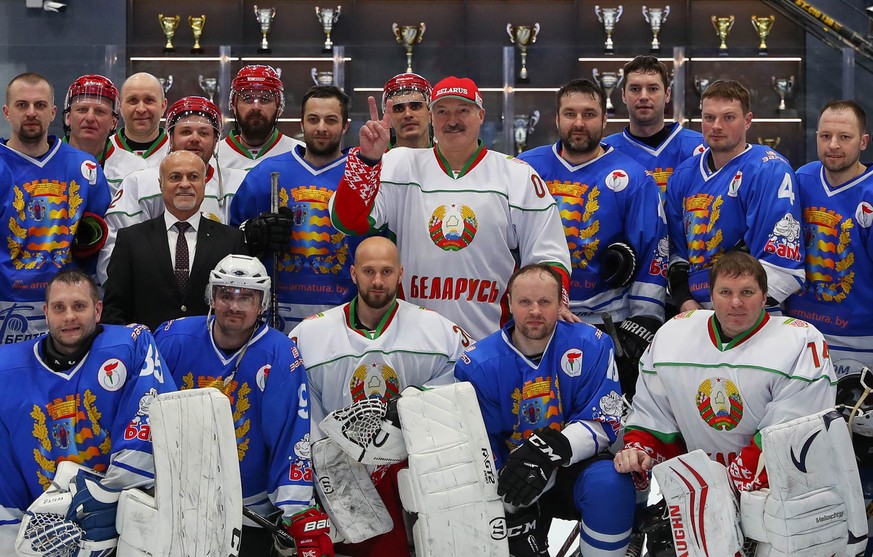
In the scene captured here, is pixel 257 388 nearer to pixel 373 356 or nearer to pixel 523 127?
pixel 373 356

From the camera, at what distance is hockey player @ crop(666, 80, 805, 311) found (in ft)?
13.4

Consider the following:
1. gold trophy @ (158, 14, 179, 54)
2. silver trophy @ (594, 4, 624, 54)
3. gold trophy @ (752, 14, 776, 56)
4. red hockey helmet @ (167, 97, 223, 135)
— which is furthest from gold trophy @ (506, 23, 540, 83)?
red hockey helmet @ (167, 97, 223, 135)

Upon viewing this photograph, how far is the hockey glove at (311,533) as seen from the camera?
3523 millimetres

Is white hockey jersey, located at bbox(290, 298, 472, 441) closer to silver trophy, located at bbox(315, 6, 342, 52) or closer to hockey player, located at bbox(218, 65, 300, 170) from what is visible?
hockey player, located at bbox(218, 65, 300, 170)

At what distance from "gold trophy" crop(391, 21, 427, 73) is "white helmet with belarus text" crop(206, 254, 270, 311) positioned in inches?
239

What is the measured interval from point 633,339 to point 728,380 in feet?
2.03

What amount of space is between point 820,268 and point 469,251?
127 cm

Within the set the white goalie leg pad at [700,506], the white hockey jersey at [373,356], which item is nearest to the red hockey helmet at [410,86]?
the white hockey jersey at [373,356]

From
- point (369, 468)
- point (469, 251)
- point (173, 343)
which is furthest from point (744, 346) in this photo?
point (173, 343)

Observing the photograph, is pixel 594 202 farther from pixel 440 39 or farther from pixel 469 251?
pixel 440 39

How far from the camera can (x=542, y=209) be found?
13.6 feet

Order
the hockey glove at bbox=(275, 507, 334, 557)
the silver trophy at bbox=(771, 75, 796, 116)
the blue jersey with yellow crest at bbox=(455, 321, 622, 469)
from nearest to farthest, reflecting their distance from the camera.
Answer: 1. the hockey glove at bbox=(275, 507, 334, 557)
2. the blue jersey with yellow crest at bbox=(455, 321, 622, 469)
3. the silver trophy at bbox=(771, 75, 796, 116)

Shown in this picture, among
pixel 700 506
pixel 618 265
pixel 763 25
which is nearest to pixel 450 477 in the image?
pixel 700 506

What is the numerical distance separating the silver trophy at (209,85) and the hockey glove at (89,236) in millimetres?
5099
